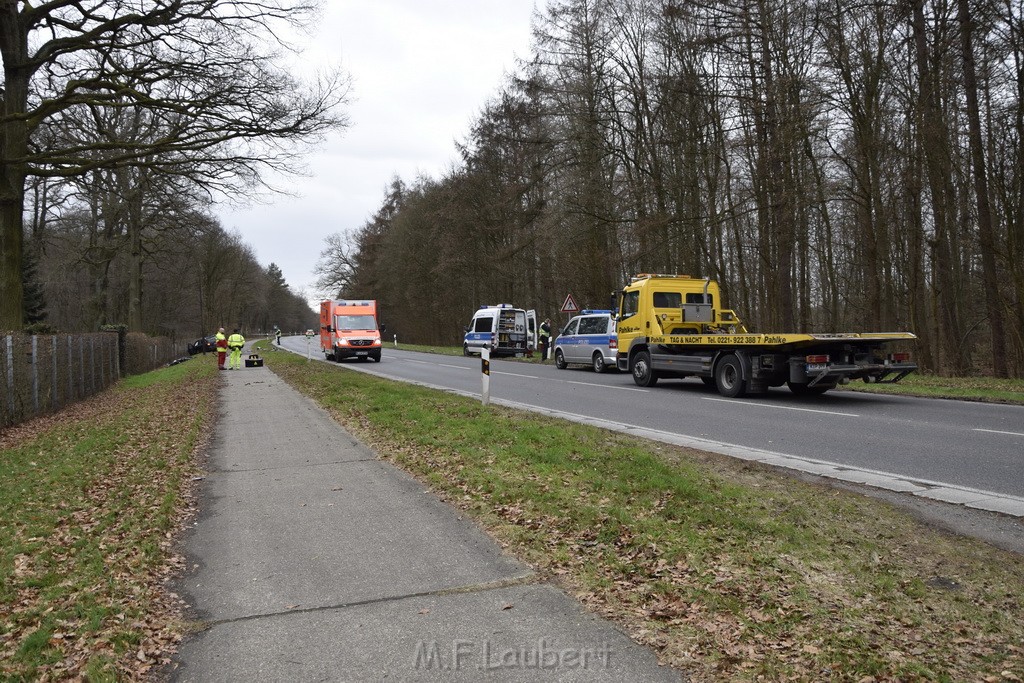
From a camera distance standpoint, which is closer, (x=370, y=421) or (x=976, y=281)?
(x=370, y=421)

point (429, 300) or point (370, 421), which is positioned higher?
point (429, 300)

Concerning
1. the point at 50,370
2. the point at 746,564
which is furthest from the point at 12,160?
the point at 746,564

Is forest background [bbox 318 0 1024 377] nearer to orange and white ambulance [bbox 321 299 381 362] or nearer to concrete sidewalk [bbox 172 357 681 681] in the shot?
orange and white ambulance [bbox 321 299 381 362]

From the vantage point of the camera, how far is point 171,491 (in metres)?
7.55

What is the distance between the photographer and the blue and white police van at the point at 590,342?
2424 centimetres

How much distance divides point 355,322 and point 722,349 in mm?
21657

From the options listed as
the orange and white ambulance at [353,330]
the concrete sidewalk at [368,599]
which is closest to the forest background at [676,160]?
the orange and white ambulance at [353,330]

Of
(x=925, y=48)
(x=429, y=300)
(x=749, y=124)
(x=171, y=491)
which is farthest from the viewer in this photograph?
(x=429, y=300)

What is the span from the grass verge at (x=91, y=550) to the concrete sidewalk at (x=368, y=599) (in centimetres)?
27

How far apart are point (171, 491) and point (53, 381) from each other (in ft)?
39.3

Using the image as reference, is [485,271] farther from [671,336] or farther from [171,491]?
[171,491]

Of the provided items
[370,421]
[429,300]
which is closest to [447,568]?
[370,421]

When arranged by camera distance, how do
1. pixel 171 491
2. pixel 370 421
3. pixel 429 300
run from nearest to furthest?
pixel 171 491, pixel 370 421, pixel 429 300

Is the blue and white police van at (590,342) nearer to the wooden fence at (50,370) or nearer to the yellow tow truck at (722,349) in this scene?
the yellow tow truck at (722,349)
